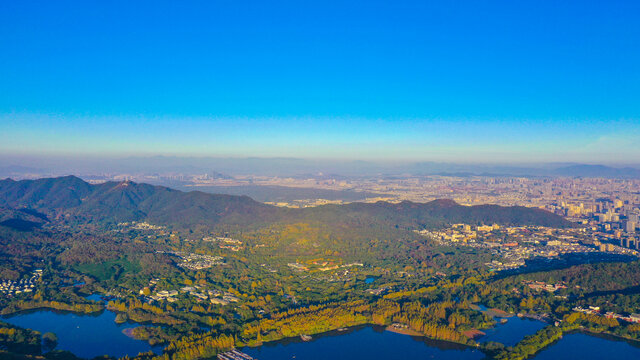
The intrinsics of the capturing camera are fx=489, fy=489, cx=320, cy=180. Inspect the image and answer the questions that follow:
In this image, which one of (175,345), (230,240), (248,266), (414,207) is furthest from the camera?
(414,207)

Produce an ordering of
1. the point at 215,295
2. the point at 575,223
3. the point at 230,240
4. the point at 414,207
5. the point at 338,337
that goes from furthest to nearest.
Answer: the point at 414,207
the point at 575,223
the point at 230,240
the point at 215,295
the point at 338,337

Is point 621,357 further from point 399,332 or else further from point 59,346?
point 59,346

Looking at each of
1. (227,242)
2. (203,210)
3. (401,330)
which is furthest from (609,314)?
(203,210)

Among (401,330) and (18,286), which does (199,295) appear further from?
(401,330)

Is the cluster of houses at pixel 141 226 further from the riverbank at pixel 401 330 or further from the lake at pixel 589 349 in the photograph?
the lake at pixel 589 349

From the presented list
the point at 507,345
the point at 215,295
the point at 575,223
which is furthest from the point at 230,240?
the point at 575,223

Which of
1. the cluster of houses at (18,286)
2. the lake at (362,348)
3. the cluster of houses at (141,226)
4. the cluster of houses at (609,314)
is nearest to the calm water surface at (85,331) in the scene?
the cluster of houses at (18,286)

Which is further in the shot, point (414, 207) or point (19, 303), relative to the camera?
point (414, 207)
